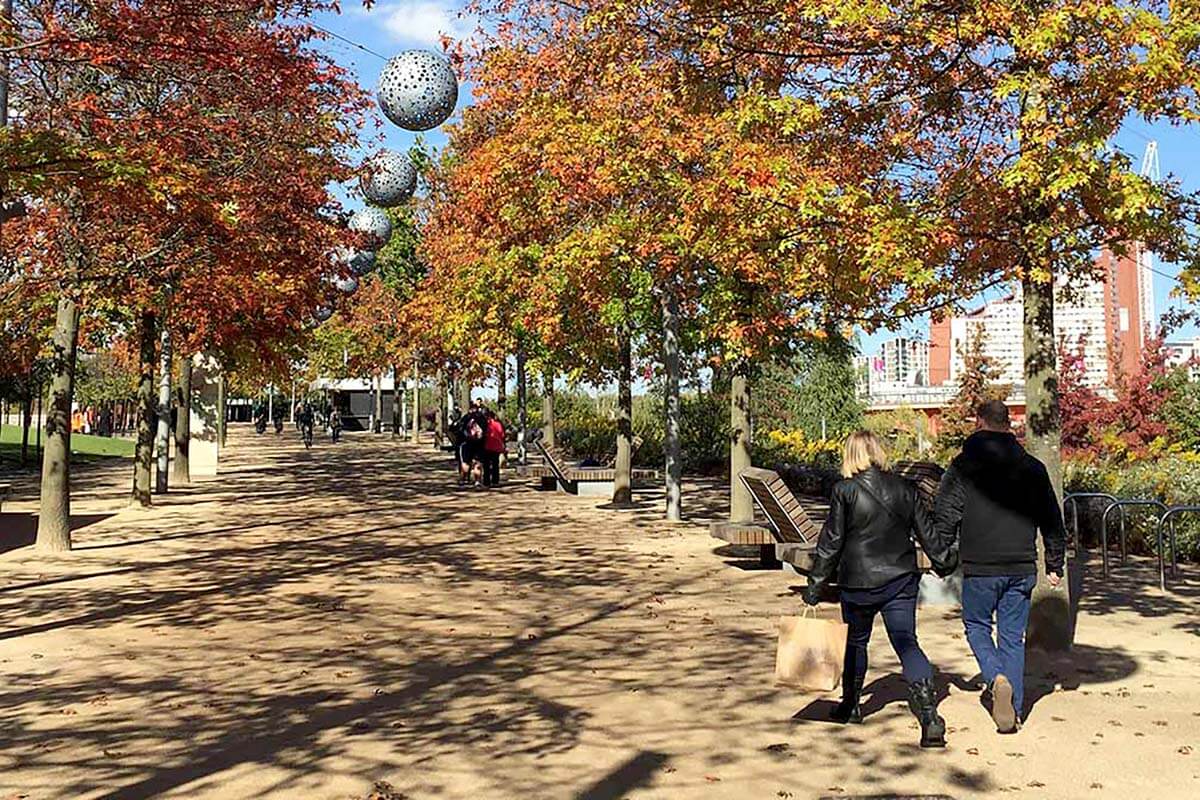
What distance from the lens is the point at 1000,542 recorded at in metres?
6.38

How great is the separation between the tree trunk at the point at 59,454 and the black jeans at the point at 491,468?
12.7 meters

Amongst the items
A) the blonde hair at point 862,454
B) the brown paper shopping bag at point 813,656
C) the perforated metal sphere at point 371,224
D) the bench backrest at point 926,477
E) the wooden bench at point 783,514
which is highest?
the perforated metal sphere at point 371,224

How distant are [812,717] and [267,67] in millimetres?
10721

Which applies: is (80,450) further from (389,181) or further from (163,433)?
(389,181)

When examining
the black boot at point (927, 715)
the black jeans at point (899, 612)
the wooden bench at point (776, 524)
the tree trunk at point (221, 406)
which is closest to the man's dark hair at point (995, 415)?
the black jeans at point (899, 612)

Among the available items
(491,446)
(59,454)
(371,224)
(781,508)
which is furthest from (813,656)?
(491,446)

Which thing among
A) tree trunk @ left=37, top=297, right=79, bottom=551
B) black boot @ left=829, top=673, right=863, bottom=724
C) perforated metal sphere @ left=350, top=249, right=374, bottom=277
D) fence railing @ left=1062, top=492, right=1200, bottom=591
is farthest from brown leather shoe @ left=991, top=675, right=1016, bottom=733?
perforated metal sphere @ left=350, top=249, right=374, bottom=277

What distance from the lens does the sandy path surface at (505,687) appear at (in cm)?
559

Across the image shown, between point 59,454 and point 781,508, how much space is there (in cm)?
871

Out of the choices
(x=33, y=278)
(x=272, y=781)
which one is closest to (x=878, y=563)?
(x=272, y=781)

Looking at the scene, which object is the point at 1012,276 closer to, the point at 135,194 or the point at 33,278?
the point at 135,194

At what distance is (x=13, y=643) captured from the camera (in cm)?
874

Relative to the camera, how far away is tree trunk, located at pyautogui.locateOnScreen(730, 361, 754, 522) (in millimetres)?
15719

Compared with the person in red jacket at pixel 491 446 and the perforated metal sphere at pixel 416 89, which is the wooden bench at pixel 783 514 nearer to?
the perforated metal sphere at pixel 416 89
